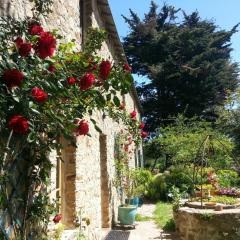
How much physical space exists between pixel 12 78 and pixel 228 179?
1221cm

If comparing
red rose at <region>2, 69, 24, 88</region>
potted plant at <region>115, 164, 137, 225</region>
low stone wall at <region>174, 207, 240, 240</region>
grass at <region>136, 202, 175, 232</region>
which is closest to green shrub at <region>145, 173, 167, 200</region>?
grass at <region>136, 202, 175, 232</region>

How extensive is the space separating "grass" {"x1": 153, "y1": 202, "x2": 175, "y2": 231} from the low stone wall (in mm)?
1803

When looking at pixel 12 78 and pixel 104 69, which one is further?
pixel 104 69

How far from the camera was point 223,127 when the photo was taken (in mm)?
18219

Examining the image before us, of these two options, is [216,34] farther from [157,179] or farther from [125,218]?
[125,218]

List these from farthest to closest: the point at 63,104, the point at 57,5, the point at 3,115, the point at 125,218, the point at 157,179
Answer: the point at 157,179, the point at 125,218, the point at 57,5, the point at 63,104, the point at 3,115

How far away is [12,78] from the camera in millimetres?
2582

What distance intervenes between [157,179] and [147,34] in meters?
15.0

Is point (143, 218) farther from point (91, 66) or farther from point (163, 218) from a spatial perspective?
point (91, 66)

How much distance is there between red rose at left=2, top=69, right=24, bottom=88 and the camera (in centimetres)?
258

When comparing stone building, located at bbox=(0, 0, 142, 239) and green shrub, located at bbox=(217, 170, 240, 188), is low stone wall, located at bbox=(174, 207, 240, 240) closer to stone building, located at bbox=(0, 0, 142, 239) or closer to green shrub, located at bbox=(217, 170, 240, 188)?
stone building, located at bbox=(0, 0, 142, 239)

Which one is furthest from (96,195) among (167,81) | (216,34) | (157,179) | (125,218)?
(216,34)

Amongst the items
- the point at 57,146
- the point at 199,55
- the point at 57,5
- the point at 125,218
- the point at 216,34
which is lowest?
the point at 125,218

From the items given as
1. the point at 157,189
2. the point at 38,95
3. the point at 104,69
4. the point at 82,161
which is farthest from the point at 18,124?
the point at 157,189
